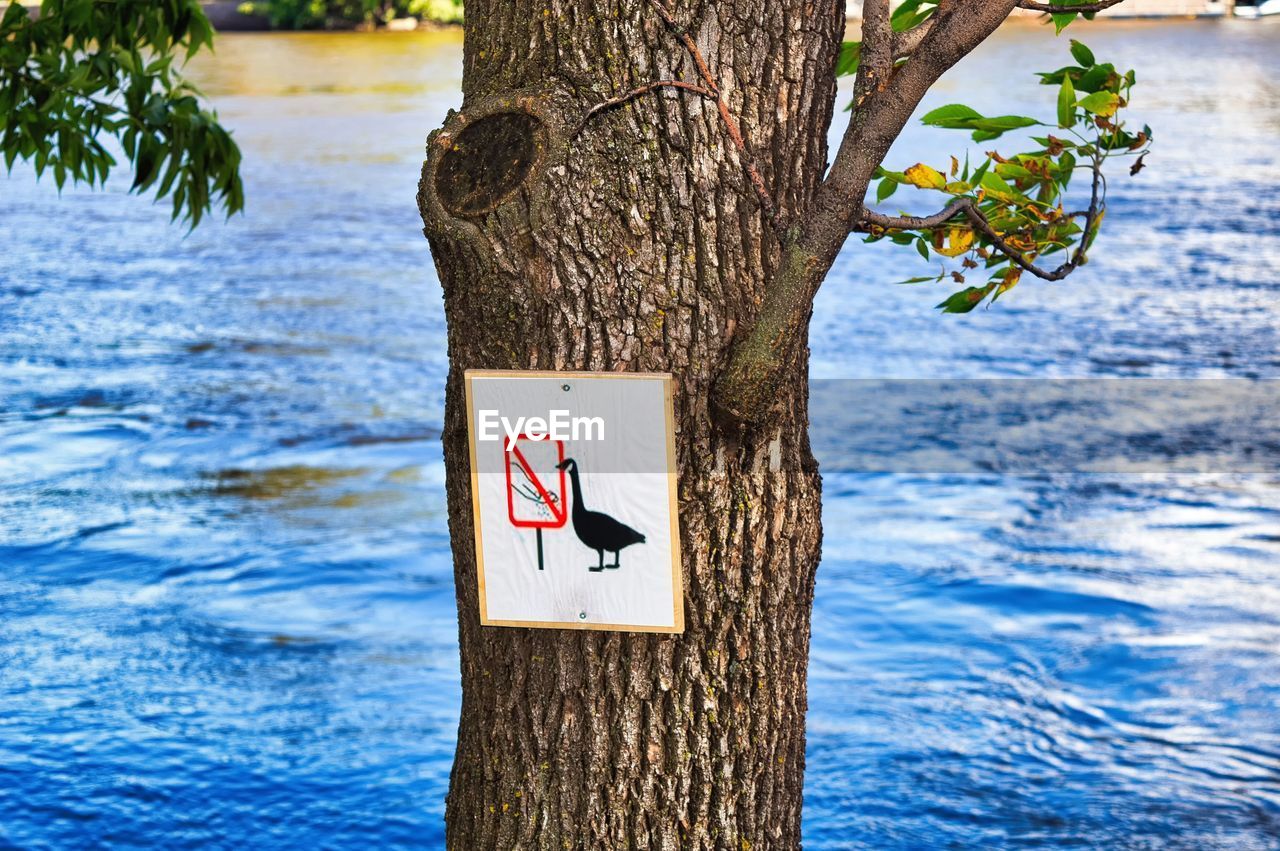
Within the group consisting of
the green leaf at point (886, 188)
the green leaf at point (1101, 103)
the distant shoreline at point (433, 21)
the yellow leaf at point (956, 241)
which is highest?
the distant shoreline at point (433, 21)

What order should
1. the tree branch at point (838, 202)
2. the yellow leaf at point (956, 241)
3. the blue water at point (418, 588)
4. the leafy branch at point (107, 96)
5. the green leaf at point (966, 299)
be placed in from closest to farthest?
the tree branch at point (838, 202) < the yellow leaf at point (956, 241) < the green leaf at point (966, 299) < the leafy branch at point (107, 96) < the blue water at point (418, 588)

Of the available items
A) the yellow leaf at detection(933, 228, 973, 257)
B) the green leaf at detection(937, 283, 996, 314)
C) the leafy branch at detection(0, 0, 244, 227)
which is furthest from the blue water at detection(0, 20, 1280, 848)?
the yellow leaf at detection(933, 228, 973, 257)

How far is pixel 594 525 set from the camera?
6.56 ft

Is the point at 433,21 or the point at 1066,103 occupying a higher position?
the point at 433,21

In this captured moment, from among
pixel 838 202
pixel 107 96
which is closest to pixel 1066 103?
pixel 838 202

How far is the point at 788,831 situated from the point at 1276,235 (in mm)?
10919

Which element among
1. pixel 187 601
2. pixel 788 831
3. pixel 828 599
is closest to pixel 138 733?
pixel 187 601

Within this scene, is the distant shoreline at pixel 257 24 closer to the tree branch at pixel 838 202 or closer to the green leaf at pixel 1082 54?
the green leaf at pixel 1082 54

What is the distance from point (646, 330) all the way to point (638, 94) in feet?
1.04

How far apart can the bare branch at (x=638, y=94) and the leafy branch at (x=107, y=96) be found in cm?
205

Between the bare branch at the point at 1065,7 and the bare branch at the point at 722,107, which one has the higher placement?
the bare branch at the point at 1065,7

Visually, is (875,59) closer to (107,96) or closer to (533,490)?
(533,490)

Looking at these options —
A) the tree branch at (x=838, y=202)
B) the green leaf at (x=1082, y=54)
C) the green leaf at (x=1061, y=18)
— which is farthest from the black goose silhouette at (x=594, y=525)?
the green leaf at (x=1082, y=54)

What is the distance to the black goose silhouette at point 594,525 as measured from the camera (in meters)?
1.99
